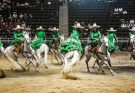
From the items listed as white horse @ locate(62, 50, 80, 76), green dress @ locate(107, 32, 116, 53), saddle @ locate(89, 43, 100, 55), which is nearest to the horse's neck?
saddle @ locate(89, 43, 100, 55)

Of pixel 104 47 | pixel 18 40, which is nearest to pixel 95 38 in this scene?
pixel 104 47

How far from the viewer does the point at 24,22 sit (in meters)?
36.0

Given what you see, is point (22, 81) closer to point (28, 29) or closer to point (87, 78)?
point (87, 78)

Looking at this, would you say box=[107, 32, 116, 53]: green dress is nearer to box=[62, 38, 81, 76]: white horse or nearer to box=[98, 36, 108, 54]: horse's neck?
box=[98, 36, 108, 54]: horse's neck

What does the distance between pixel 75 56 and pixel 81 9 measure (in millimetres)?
22022

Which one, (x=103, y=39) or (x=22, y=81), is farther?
(x=103, y=39)

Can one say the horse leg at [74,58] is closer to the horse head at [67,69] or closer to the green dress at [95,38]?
the horse head at [67,69]

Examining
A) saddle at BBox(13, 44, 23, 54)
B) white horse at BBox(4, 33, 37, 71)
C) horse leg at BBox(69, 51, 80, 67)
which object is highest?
horse leg at BBox(69, 51, 80, 67)

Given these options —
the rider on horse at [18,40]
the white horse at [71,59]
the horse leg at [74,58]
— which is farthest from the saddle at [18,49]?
the horse leg at [74,58]

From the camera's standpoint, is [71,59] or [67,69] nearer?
[67,69]

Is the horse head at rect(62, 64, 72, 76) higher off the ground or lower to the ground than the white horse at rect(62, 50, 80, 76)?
lower

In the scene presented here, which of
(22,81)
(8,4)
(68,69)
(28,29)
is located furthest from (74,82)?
(8,4)

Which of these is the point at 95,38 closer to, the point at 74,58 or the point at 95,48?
the point at 95,48

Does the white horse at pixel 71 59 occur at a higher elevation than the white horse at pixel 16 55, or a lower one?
higher
